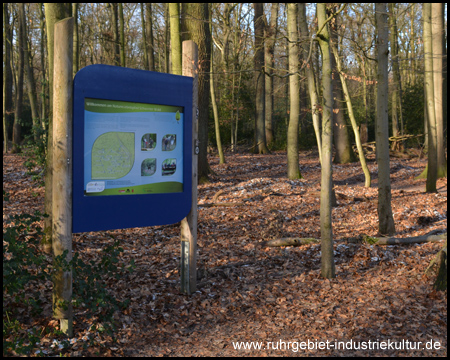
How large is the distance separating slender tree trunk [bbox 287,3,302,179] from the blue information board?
6.56m

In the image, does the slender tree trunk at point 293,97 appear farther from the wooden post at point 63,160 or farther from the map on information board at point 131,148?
the wooden post at point 63,160

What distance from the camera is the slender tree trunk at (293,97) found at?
1145 cm

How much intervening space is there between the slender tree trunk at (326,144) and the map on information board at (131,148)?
195cm

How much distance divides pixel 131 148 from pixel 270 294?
8.29ft

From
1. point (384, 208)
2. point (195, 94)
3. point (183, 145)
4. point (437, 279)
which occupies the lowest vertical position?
point (437, 279)

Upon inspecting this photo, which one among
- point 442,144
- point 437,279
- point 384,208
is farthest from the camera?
point 442,144

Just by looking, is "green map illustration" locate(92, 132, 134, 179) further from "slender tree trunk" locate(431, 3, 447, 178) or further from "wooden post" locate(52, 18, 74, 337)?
"slender tree trunk" locate(431, 3, 447, 178)

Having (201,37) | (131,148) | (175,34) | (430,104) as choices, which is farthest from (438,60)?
(131,148)

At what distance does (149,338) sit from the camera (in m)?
4.47

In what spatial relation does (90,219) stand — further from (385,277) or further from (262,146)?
(262,146)

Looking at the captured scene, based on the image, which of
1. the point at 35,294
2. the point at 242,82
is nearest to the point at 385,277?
the point at 35,294

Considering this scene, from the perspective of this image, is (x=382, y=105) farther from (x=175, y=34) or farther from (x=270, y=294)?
(x=175, y=34)

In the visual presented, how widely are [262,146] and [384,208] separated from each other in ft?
53.8

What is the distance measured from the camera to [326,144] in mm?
5789
